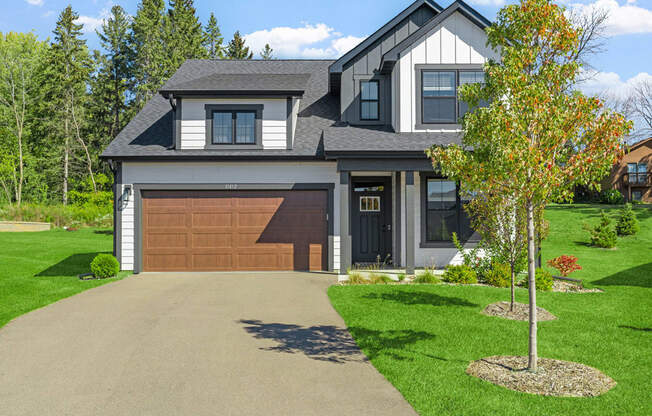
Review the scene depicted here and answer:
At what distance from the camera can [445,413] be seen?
4.41 meters

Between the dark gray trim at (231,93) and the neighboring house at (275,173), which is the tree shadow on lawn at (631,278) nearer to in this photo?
the neighboring house at (275,173)

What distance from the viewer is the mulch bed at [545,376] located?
5031 millimetres

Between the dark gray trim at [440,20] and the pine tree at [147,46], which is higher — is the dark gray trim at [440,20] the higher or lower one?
the lower one

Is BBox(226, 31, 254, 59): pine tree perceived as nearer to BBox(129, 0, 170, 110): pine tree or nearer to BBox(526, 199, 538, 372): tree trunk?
BBox(129, 0, 170, 110): pine tree

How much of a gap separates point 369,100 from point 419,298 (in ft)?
24.5

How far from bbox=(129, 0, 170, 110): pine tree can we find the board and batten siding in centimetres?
3027

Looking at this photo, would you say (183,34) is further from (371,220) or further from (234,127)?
(371,220)

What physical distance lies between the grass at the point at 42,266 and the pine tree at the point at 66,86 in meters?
16.6

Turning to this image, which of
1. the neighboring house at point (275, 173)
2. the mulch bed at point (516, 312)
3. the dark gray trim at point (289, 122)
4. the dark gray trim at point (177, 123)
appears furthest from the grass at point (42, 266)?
the mulch bed at point (516, 312)

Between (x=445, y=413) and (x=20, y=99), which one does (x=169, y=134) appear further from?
(x=20, y=99)

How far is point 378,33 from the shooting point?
14953 millimetres

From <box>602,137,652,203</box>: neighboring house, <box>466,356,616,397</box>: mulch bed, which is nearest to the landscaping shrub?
<box>466,356,616,397</box>: mulch bed

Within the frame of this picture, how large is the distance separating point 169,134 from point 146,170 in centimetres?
168

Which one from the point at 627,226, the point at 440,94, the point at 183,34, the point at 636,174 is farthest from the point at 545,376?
the point at 636,174
